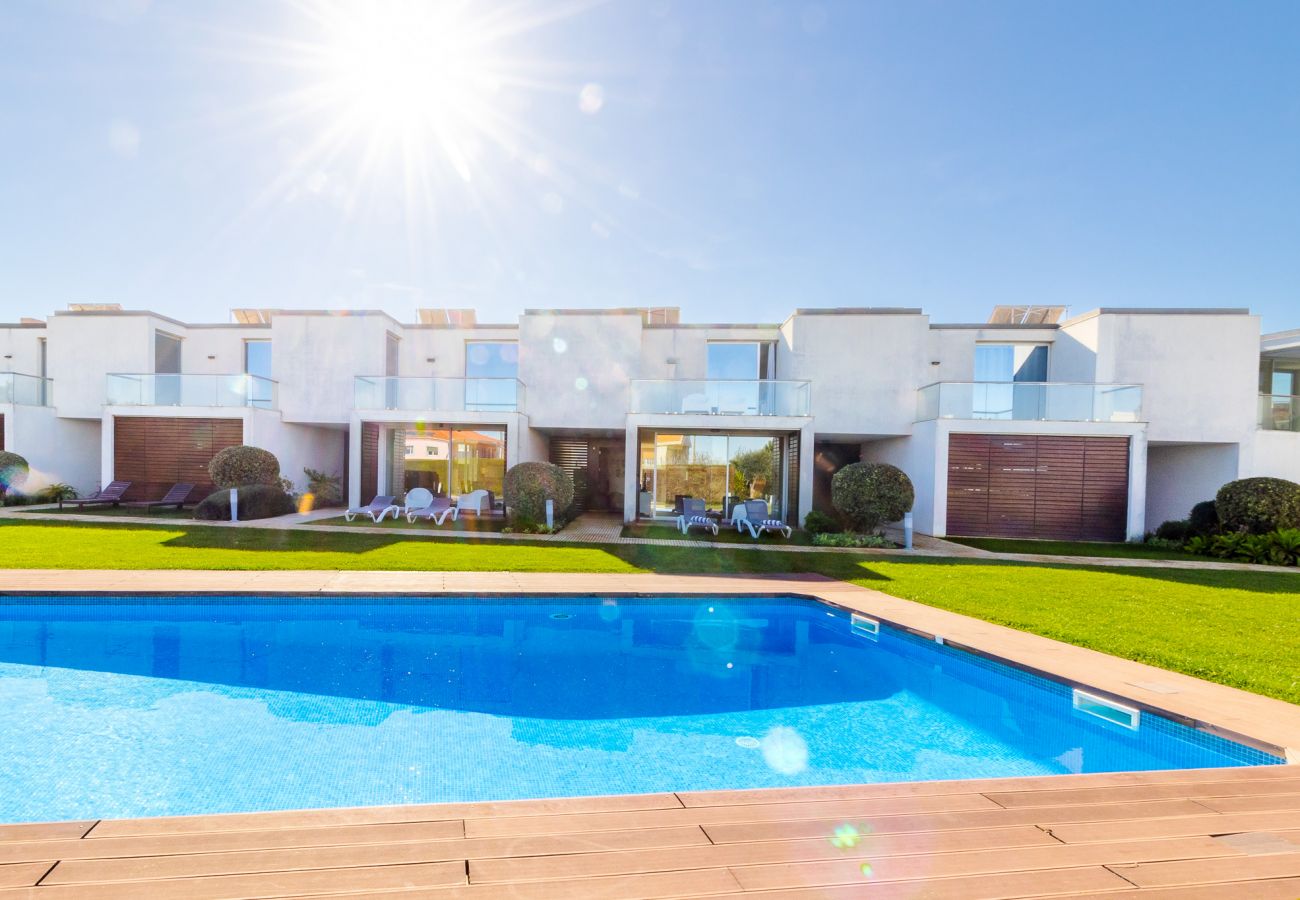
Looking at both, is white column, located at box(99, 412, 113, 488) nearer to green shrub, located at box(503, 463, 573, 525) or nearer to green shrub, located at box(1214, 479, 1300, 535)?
green shrub, located at box(503, 463, 573, 525)

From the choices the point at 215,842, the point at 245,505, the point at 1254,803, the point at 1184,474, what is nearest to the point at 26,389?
the point at 245,505

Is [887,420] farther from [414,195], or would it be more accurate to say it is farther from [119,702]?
[119,702]

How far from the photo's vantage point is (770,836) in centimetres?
A: 244

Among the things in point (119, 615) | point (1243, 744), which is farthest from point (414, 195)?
point (1243, 744)

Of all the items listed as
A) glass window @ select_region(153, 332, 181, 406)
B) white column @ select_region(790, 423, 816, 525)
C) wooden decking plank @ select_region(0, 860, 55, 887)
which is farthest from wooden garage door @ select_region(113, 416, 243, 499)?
wooden decking plank @ select_region(0, 860, 55, 887)

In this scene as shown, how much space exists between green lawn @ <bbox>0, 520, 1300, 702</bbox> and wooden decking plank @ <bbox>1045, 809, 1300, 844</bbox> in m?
2.69

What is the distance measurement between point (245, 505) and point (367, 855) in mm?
14724

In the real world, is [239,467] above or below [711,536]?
above

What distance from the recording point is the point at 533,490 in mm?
13734

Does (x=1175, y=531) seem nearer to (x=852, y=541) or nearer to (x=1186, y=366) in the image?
(x=1186, y=366)

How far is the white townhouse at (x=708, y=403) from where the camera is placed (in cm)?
1463

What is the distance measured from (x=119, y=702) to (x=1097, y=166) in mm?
18947

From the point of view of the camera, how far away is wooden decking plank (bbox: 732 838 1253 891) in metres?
2.17

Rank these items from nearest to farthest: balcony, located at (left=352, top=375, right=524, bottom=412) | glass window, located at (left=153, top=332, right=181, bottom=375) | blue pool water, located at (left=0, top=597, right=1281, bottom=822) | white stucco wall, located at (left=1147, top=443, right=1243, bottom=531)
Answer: blue pool water, located at (left=0, top=597, right=1281, bottom=822)
white stucco wall, located at (left=1147, top=443, right=1243, bottom=531)
balcony, located at (left=352, top=375, right=524, bottom=412)
glass window, located at (left=153, top=332, right=181, bottom=375)
